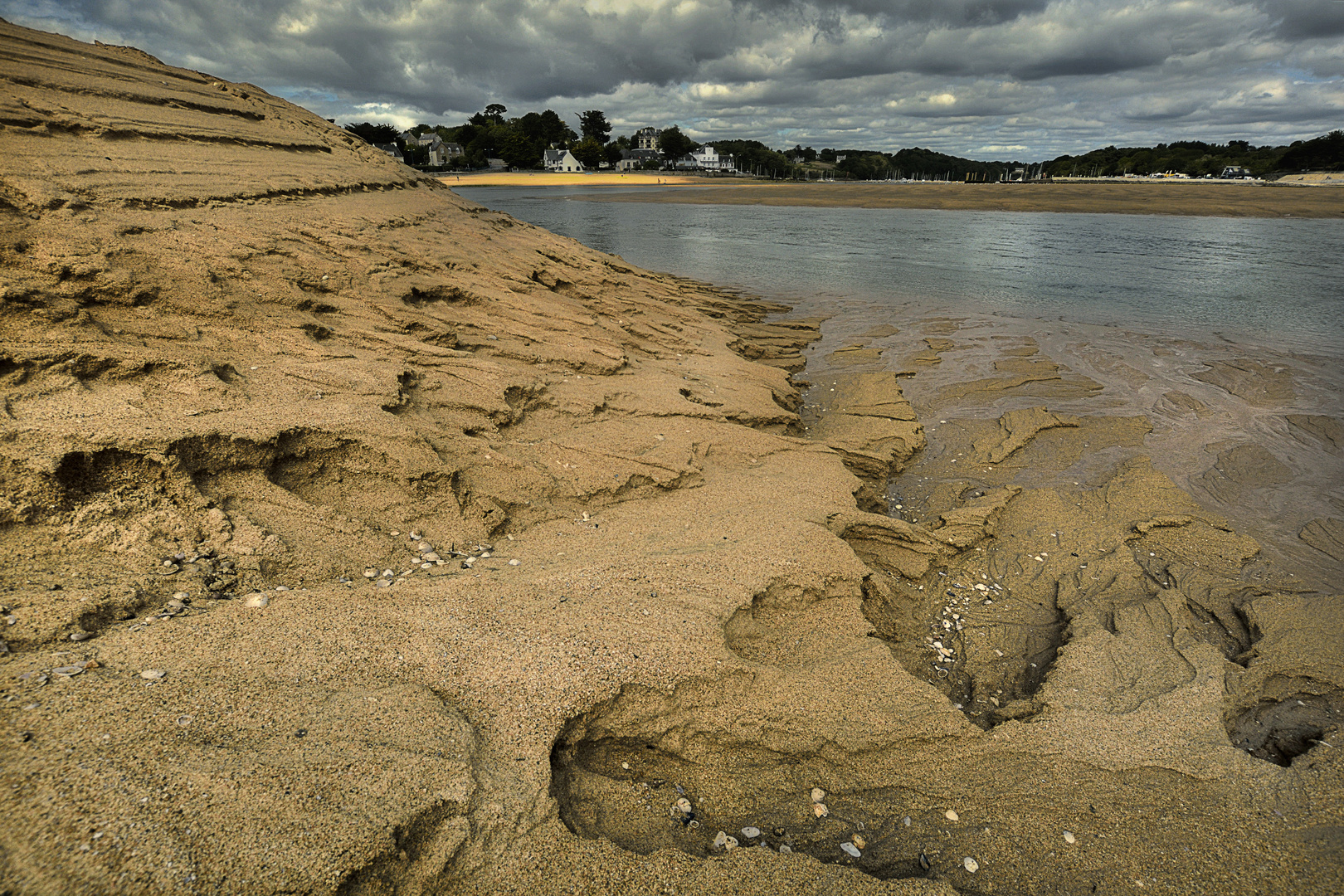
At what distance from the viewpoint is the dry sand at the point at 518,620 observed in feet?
7.51

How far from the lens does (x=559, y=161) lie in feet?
313

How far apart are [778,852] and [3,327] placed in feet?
19.4

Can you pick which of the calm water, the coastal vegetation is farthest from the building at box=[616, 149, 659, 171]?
the calm water

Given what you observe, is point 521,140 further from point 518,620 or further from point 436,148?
point 518,620

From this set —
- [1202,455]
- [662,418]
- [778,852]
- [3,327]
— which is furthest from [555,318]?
[1202,455]

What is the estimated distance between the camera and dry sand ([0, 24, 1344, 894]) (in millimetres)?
2289

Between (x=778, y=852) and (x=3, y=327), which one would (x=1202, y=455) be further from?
(x=3, y=327)

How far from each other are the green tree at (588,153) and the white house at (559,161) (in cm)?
365

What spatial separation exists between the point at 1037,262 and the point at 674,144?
10286 cm

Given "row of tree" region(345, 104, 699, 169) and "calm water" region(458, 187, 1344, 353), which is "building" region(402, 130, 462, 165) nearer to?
"row of tree" region(345, 104, 699, 169)

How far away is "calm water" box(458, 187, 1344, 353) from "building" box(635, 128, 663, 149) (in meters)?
114

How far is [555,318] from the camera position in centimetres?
847

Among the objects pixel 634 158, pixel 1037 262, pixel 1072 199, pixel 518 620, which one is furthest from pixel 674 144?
pixel 518 620

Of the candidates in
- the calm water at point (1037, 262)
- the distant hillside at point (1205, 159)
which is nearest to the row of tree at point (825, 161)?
the distant hillside at point (1205, 159)
